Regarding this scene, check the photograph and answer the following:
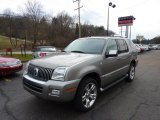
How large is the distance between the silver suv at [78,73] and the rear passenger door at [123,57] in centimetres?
10

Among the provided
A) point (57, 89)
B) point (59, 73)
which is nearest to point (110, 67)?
point (59, 73)

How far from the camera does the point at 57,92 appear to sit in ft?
12.0

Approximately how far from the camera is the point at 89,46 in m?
5.24

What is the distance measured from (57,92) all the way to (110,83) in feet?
6.93

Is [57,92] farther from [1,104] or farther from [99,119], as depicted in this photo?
[1,104]

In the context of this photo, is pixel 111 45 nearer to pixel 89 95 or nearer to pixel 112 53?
pixel 112 53

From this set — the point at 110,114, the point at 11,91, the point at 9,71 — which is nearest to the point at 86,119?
the point at 110,114

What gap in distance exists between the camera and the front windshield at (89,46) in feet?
16.3

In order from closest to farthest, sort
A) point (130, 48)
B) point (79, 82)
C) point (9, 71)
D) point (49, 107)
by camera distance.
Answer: point (79, 82), point (49, 107), point (130, 48), point (9, 71)

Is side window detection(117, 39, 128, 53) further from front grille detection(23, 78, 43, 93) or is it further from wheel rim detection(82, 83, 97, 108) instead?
front grille detection(23, 78, 43, 93)

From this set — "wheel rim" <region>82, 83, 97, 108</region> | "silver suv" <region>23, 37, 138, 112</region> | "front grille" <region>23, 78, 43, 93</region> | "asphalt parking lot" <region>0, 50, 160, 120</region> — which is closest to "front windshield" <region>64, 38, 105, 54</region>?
"silver suv" <region>23, 37, 138, 112</region>

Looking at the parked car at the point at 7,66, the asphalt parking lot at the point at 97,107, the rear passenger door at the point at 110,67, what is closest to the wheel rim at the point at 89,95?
the asphalt parking lot at the point at 97,107

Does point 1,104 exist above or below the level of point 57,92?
below

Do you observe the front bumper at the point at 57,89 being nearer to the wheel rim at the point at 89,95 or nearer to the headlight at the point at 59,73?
the headlight at the point at 59,73
